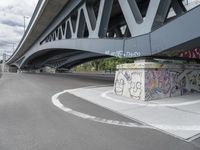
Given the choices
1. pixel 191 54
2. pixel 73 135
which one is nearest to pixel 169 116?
pixel 73 135

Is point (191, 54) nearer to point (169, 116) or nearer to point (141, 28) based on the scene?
point (141, 28)

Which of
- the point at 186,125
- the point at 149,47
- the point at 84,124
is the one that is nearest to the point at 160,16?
the point at 149,47

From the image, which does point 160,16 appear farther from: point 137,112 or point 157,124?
point 157,124

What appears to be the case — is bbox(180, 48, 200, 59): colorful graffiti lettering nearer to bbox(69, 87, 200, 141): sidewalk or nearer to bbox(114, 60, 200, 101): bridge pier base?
bbox(114, 60, 200, 101): bridge pier base

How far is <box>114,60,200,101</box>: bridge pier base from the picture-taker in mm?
9609

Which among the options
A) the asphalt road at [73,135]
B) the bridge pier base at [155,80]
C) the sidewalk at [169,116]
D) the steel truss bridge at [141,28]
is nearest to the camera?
the asphalt road at [73,135]

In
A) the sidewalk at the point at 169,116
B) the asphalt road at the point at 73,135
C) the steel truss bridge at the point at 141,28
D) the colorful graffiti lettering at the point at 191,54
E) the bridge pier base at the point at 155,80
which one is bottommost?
the asphalt road at the point at 73,135

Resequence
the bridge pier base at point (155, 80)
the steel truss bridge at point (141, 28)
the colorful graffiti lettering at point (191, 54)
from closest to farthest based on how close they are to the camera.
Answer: the steel truss bridge at point (141, 28) < the bridge pier base at point (155, 80) < the colorful graffiti lettering at point (191, 54)

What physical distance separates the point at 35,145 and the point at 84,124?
5.81 ft

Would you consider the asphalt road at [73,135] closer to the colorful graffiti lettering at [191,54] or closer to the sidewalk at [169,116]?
the sidewalk at [169,116]

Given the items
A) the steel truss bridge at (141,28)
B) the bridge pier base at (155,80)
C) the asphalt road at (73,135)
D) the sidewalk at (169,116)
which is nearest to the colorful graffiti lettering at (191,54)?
the steel truss bridge at (141,28)

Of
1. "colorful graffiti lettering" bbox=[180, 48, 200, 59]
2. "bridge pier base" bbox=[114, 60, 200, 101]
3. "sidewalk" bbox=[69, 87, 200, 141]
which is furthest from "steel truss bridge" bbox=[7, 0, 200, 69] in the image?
"sidewalk" bbox=[69, 87, 200, 141]

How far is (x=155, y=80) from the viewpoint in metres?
9.74

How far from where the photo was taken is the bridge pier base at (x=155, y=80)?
31.5 feet
